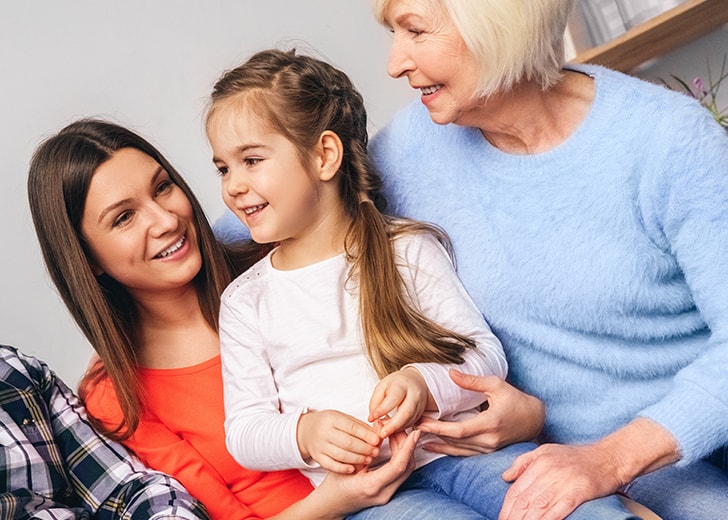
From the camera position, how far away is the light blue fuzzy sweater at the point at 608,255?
1.31m

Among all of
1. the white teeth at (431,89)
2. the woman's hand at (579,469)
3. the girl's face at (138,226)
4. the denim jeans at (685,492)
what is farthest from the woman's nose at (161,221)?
the denim jeans at (685,492)

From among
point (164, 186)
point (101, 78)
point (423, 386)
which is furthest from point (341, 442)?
point (101, 78)

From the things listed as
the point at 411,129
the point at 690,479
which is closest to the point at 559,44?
the point at 411,129

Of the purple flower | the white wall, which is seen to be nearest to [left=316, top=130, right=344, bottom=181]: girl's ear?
the white wall

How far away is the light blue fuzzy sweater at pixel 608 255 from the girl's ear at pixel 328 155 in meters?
0.16

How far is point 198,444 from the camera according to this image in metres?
1.61

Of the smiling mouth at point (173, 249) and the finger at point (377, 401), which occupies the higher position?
the smiling mouth at point (173, 249)

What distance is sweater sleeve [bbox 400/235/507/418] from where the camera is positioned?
1.40 meters

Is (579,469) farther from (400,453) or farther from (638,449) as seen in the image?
(400,453)

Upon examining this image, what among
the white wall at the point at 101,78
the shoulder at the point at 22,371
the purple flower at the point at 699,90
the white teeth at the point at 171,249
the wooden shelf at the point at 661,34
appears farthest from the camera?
the purple flower at the point at 699,90

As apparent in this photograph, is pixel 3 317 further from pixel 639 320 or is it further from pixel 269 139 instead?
pixel 639 320

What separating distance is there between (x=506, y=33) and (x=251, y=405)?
681 millimetres

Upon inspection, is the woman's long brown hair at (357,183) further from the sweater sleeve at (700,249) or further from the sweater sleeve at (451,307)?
the sweater sleeve at (700,249)

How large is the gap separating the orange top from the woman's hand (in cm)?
47
